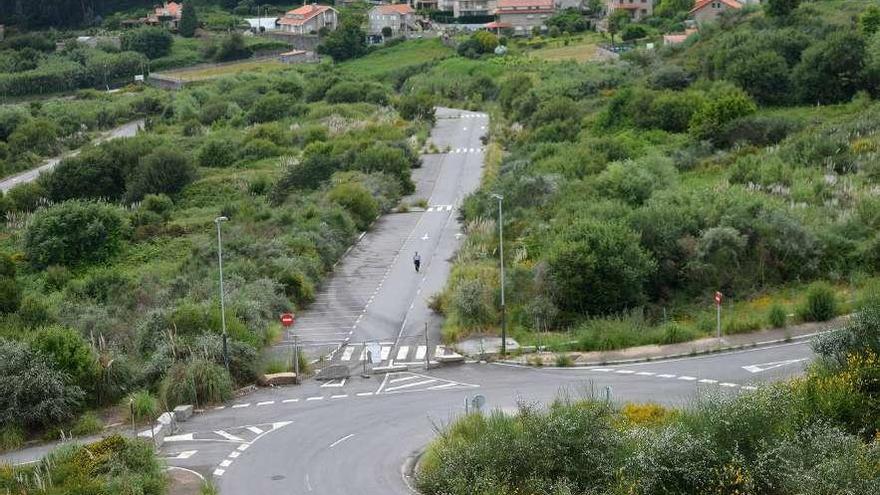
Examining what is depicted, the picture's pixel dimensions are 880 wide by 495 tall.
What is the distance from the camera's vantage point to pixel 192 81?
428 ft

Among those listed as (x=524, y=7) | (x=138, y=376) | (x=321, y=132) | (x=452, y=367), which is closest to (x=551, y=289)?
(x=452, y=367)

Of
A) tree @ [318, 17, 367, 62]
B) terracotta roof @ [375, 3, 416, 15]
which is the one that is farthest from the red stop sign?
terracotta roof @ [375, 3, 416, 15]

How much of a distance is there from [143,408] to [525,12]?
399 ft

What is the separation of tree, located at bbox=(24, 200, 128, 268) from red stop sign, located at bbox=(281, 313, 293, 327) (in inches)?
752

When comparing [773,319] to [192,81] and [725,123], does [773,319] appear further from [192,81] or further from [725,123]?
[192,81]

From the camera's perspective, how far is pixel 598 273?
38438 millimetres

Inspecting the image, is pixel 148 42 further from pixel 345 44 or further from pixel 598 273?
pixel 598 273

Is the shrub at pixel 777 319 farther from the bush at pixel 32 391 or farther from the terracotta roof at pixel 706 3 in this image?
the terracotta roof at pixel 706 3

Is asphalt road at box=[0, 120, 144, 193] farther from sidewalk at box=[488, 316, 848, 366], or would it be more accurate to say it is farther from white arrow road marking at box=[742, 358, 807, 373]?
white arrow road marking at box=[742, 358, 807, 373]

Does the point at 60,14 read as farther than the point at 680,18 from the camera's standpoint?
Yes

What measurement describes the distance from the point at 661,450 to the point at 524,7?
424ft

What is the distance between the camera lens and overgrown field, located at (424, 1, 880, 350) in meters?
38.5

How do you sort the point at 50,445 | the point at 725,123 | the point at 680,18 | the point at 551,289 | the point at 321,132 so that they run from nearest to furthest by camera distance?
1. the point at 50,445
2. the point at 551,289
3. the point at 725,123
4. the point at 321,132
5. the point at 680,18

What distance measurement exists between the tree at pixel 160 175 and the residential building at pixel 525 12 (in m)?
78.9
